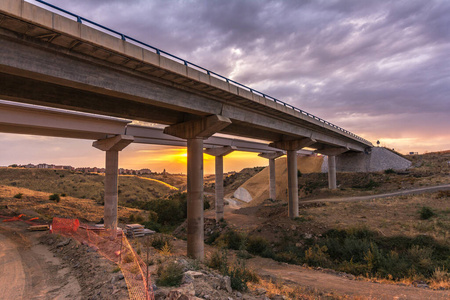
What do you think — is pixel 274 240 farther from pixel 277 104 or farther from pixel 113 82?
pixel 113 82

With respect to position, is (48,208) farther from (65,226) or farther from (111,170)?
(65,226)

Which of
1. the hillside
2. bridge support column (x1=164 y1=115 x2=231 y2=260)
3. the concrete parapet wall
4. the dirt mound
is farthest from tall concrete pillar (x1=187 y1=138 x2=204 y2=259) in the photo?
the concrete parapet wall

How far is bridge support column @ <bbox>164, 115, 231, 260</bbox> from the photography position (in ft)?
55.8

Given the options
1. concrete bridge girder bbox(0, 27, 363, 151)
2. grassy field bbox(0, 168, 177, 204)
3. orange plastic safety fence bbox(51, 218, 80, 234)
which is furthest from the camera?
grassy field bbox(0, 168, 177, 204)

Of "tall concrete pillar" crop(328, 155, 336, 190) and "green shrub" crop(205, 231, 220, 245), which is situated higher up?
"tall concrete pillar" crop(328, 155, 336, 190)

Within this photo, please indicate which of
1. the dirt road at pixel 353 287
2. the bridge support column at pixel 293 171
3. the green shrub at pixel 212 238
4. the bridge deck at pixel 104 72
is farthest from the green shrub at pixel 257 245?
the bridge deck at pixel 104 72

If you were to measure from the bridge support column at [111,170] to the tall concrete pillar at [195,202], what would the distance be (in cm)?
848

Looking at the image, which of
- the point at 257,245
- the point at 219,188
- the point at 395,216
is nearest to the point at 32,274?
the point at 257,245

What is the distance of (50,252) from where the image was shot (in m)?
15.3

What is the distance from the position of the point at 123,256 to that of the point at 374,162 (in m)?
64.3

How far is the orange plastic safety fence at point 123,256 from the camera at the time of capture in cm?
782

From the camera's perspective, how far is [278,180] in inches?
2486

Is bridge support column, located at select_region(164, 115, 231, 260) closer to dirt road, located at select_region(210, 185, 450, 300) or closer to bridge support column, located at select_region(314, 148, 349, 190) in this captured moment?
dirt road, located at select_region(210, 185, 450, 300)

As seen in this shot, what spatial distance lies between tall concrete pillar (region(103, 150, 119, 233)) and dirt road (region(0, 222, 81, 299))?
243 inches
